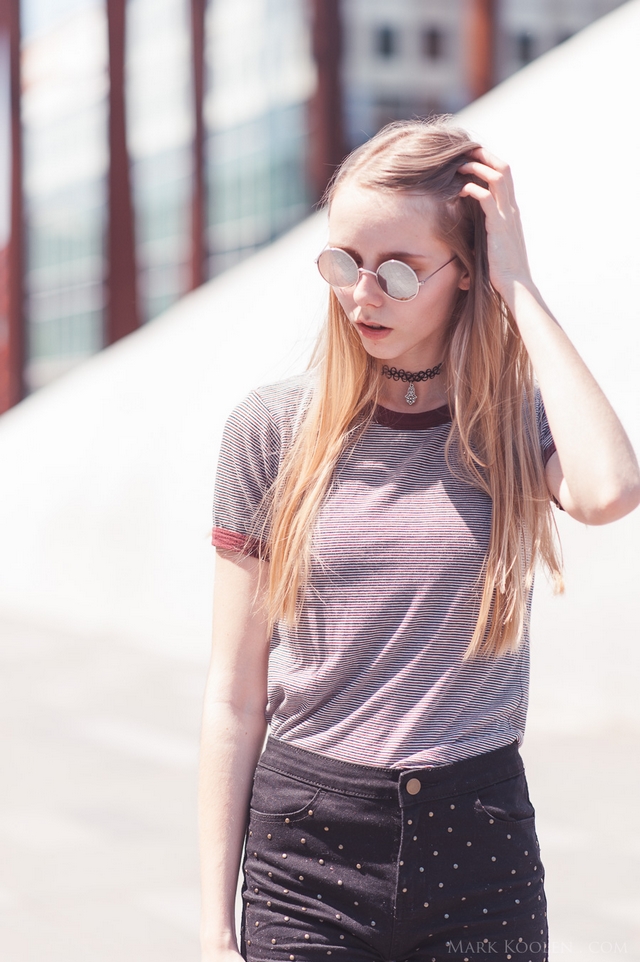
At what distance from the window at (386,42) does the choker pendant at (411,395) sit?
8456 mm

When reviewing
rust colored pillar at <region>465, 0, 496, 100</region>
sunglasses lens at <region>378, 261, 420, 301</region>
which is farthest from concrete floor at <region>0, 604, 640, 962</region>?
rust colored pillar at <region>465, 0, 496, 100</region>

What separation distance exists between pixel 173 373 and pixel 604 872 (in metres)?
4.23

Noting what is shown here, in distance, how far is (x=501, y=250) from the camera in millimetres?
1464

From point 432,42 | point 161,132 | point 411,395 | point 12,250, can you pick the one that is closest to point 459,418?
point 411,395

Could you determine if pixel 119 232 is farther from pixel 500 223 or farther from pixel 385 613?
pixel 385 613

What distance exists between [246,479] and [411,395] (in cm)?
24

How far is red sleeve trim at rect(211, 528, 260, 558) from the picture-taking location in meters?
1.43

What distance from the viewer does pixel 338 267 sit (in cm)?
140

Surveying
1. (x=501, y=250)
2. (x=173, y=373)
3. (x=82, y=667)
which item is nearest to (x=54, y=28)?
(x=173, y=373)

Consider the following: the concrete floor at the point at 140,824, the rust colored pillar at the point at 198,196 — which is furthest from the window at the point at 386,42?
the concrete floor at the point at 140,824

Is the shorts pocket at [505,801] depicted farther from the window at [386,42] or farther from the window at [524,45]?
the window at [386,42]

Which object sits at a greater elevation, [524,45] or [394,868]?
[394,868]

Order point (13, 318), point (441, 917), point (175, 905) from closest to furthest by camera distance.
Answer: point (441, 917) < point (175, 905) < point (13, 318)

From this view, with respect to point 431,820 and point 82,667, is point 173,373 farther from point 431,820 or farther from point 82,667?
point 431,820
